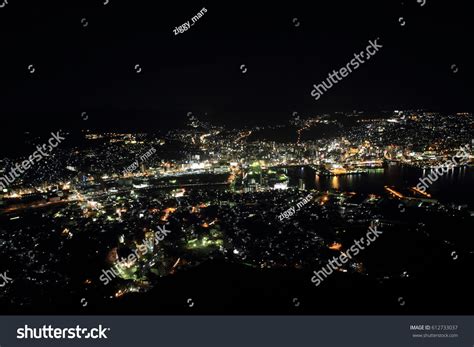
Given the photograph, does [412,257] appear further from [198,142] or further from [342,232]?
[198,142]

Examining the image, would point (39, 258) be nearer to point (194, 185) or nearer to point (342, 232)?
point (342, 232)

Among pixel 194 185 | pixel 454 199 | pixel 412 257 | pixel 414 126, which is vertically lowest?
pixel 412 257

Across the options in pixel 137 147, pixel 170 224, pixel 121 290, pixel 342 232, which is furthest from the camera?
pixel 137 147

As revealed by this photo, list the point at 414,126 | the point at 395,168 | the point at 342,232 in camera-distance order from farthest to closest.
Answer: the point at 414,126 → the point at 395,168 → the point at 342,232

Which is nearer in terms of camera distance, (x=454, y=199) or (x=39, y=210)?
(x=454, y=199)

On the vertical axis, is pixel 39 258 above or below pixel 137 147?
below

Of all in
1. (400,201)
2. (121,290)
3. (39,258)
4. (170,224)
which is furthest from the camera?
(400,201)

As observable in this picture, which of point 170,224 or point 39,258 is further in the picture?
point 170,224

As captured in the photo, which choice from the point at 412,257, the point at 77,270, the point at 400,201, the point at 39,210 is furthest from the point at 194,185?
the point at 412,257

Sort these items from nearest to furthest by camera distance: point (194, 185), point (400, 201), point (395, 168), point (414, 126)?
point (400, 201), point (194, 185), point (395, 168), point (414, 126)

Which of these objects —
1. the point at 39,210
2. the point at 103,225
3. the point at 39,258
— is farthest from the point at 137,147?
the point at 39,258
